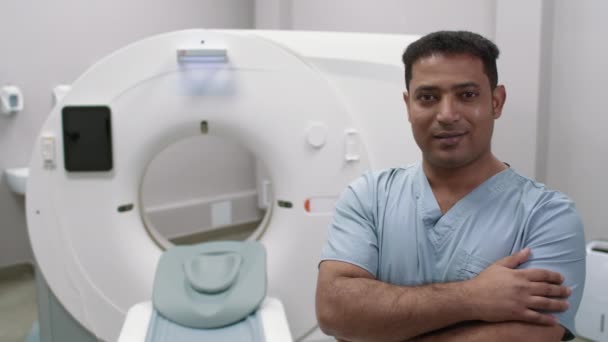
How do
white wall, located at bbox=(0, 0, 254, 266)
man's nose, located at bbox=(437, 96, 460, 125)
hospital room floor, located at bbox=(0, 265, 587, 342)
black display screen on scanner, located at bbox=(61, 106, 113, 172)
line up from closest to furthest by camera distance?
man's nose, located at bbox=(437, 96, 460, 125) < black display screen on scanner, located at bbox=(61, 106, 113, 172) < hospital room floor, located at bbox=(0, 265, 587, 342) < white wall, located at bbox=(0, 0, 254, 266)

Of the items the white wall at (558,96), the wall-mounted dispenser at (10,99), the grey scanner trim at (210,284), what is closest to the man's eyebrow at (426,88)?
the grey scanner trim at (210,284)

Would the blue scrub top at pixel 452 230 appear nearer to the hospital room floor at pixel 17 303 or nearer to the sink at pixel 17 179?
the hospital room floor at pixel 17 303

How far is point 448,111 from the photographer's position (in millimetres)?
1002

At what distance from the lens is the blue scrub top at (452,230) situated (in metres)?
0.96

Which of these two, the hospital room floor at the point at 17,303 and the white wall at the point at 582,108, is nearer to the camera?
the white wall at the point at 582,108

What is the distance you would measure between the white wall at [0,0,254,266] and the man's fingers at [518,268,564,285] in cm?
274

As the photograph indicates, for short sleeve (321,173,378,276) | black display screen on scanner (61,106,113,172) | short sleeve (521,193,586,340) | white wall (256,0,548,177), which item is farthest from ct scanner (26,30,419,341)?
short sleeve (521,193,586,340)

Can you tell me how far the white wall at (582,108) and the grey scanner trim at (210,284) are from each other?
47.8 inches

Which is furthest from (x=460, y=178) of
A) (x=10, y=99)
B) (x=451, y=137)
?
(x=10, y=99)

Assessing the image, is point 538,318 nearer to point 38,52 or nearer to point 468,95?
point 468,95

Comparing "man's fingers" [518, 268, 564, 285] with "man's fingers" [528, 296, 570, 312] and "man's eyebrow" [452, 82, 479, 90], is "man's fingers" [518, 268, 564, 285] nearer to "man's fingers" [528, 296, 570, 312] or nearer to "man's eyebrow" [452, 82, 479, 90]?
"man's fingers" [528, 296, 570, 312]

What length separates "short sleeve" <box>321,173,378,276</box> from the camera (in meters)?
1.06

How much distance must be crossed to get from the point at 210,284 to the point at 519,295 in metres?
0.92

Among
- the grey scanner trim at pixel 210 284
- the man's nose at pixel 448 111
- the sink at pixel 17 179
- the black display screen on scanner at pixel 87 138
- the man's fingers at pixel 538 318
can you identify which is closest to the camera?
the man's fingers at pixel 538 318
